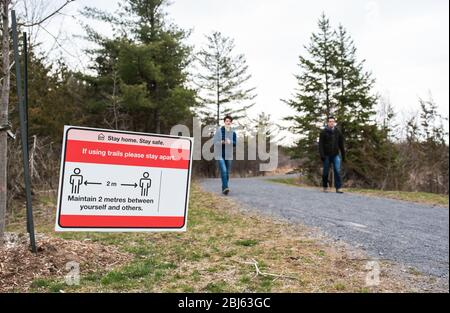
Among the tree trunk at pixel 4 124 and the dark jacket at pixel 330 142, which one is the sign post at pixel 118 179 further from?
the dark jacket at pixel 330 142

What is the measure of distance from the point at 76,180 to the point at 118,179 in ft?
0.79

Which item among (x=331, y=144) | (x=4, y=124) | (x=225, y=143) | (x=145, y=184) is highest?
(x=331, y=144)

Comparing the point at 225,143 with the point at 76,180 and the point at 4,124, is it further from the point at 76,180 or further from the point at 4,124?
the point at 76,180

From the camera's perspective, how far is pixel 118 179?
2283 millimetres

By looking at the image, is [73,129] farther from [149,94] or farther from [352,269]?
[149,94]

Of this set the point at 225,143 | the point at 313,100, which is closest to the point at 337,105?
the point at 313,100

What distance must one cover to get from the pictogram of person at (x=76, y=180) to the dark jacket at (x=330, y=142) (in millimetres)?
8502

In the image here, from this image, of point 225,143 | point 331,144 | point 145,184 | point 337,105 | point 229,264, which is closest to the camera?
point 145,184

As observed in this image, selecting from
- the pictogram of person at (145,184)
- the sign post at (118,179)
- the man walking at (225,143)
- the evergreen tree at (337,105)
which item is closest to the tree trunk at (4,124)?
the sign post at (118,179)

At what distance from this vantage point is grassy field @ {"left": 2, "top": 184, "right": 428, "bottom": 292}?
10.6 feet

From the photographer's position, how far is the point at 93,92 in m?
14.3

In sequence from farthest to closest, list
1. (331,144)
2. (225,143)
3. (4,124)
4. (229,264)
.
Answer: (331,144) → (225,143) → (229,264) → (4,124)

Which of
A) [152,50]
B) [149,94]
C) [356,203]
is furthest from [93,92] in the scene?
[356,203]

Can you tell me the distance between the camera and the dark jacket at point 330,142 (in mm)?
9961
